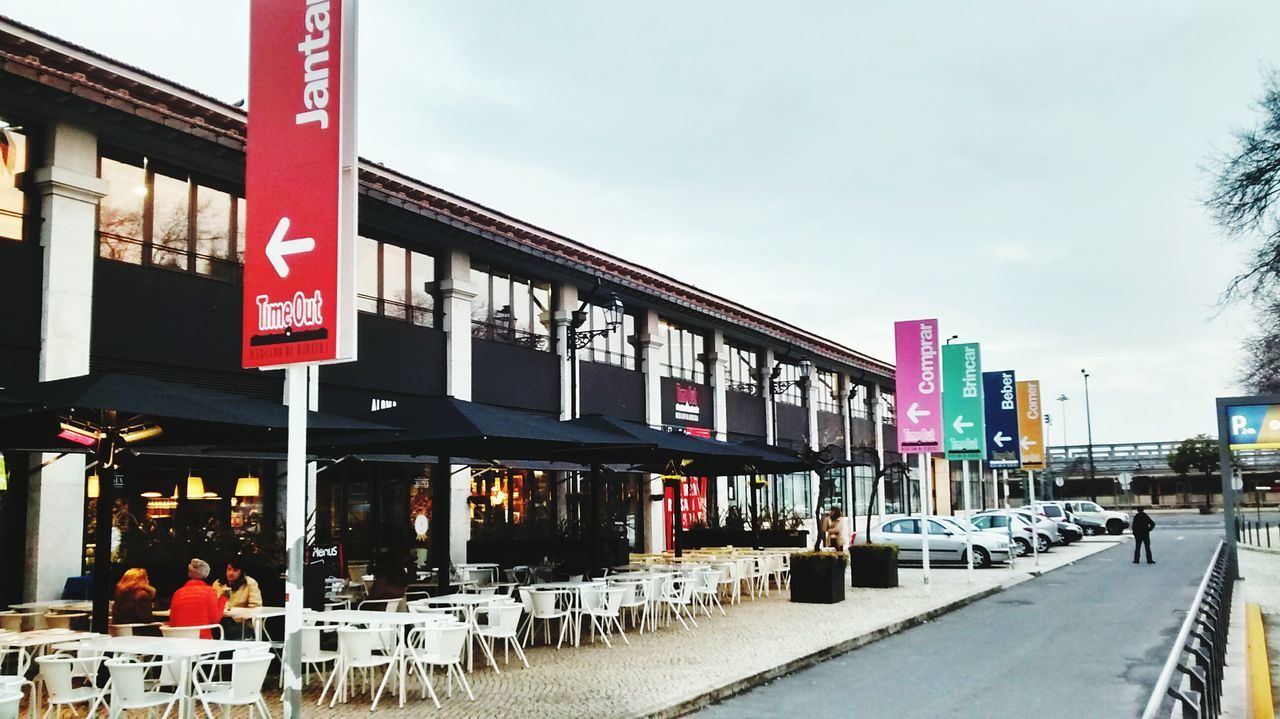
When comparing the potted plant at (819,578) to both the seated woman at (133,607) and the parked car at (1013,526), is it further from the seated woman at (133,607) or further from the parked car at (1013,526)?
the parked car at (1013,526)

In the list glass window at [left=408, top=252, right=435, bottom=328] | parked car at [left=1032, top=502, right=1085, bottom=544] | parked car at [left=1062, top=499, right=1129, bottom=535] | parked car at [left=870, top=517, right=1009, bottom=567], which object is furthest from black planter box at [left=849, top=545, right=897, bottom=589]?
parked car at [left=1062, top=499, right=1129, bottom=535]

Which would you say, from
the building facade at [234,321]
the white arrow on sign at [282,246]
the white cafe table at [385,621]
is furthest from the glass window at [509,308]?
the white arrow on sign at [282,246]

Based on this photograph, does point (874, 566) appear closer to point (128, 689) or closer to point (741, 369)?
point (741, 369)

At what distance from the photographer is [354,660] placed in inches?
384

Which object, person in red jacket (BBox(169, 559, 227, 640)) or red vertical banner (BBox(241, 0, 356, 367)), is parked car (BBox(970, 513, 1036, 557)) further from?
red vertical banner (BBox(241, 0, 356, 367))

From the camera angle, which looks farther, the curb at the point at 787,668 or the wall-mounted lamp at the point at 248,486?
the wall-mounted lamp at the point at 248,486

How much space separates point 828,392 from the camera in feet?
146

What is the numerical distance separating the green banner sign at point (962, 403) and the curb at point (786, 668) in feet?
19.0

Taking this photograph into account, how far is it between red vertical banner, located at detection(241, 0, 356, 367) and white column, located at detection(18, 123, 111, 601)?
894 centimetres

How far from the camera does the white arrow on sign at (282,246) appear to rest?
6.39m

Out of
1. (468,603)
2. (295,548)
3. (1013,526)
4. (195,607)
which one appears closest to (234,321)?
(468,603)

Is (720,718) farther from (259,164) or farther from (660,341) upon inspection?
(660,341)

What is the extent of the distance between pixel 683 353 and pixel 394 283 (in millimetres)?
13281

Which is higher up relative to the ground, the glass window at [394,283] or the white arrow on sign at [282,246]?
the glass window at [394,283]
